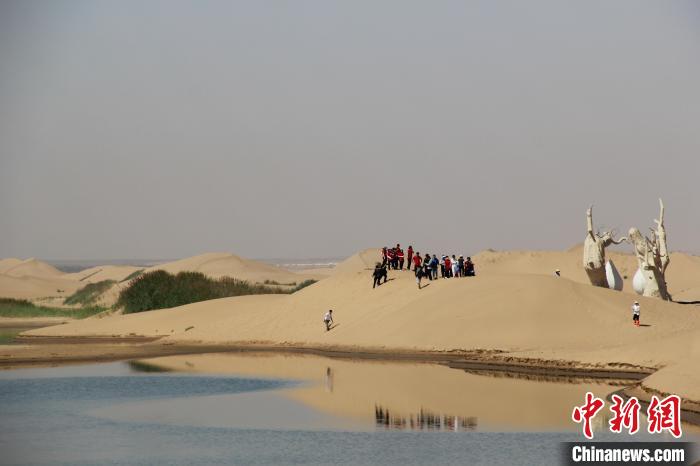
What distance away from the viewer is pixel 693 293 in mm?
65438

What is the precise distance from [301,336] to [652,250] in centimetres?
1605

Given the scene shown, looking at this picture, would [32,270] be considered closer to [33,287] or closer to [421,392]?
[33,287]

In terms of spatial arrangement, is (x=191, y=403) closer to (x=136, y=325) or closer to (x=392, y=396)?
(x=392, y=396)

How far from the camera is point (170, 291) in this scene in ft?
238

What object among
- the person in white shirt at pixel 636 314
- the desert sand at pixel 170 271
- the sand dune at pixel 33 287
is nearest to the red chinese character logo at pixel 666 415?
the person in white shirt at pixel 636 314

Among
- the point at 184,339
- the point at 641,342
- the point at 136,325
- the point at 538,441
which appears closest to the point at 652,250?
the point at 641,342

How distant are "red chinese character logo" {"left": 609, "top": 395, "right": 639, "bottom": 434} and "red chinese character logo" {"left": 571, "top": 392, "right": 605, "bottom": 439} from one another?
1.48ft

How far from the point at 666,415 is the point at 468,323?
64.4ft

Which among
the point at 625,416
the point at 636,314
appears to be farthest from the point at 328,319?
the point at 625,416

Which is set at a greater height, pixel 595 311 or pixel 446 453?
pixel 595 311

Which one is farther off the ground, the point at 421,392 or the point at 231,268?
the point at 231,268

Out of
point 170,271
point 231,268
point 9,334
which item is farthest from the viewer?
point 231,268

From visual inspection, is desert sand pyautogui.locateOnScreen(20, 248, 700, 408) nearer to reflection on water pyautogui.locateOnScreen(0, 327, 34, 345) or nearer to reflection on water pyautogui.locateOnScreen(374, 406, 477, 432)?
reflection on water pyautogui.locateOnScreen(0, 327, 34, 345)

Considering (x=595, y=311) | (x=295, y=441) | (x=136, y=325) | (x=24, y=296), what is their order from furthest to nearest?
(x=24, y=296) < (x=136, y=325) < (x=595, y=311) < (x=295, y=441)
